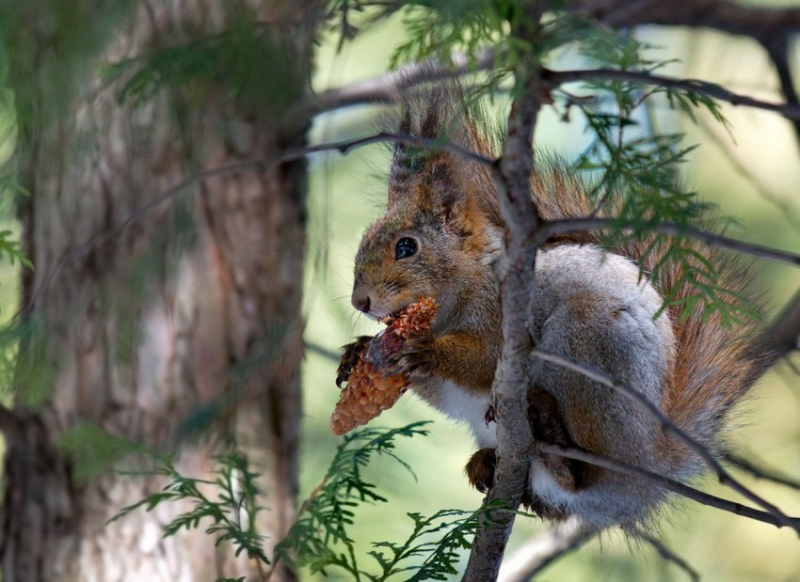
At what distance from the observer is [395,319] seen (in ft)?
4.82

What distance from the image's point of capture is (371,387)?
4.39ft

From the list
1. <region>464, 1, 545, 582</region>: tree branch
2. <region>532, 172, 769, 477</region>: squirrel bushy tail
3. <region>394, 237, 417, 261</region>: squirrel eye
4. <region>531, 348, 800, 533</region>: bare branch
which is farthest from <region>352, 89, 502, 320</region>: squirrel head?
<region>531, 348, 800, 533</region>: bare branch

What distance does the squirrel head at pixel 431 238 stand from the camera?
153 centimetres

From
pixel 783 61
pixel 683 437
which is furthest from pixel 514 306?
pixel 783 61

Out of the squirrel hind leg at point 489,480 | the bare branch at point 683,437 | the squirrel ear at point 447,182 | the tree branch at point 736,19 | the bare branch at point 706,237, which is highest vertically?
the tree branch at point 736,19

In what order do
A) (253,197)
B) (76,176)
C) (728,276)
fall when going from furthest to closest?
(253,197)
(76,176)
(728,276)

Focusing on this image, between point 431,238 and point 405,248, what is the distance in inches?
1.8

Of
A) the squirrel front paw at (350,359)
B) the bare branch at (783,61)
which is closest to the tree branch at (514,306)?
the squirrel front paw at (350,359)

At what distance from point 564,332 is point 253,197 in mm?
1218

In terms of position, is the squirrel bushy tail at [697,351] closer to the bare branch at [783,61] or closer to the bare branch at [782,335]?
the bare branch at [782,335]

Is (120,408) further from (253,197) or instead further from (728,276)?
(728,276)

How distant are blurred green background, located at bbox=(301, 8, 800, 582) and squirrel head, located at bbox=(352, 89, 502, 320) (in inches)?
4.6

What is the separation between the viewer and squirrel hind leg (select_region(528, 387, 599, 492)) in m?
1.42

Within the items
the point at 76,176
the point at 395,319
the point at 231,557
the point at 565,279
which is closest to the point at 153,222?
the point at 76,176
